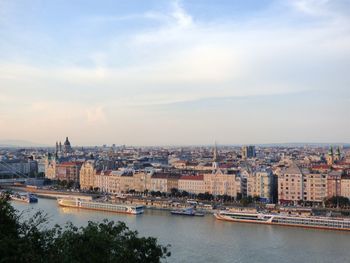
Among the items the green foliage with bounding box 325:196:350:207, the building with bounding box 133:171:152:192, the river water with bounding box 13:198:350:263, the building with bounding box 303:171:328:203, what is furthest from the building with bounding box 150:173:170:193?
the green foliage with bounding box 325:196:350:207

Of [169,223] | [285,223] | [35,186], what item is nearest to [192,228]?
[169,223]

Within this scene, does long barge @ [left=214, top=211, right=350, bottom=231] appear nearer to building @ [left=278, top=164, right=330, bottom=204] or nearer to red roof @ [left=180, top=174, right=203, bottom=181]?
building @ [left=278, top=164, right=330, bottom=204]

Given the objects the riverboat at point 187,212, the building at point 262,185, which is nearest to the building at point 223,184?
the building at point 262,185

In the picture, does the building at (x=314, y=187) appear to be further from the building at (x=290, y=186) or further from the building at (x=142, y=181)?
the building at (x=142, y=181)

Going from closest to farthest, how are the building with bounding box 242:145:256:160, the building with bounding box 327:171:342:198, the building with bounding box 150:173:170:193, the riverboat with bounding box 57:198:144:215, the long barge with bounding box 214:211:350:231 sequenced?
the long barge with bounding box 214:211:350:231, the riverboat with bounding box 57:198:144:215, the building with bounding box 327:171:342:198, the building with bounding box 150:173:170:193, the building with bounding box 242:145:256:160

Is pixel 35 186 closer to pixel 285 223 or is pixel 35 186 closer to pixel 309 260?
pixel 285 223

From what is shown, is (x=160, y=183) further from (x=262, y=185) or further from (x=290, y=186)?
(x=290, y=186)

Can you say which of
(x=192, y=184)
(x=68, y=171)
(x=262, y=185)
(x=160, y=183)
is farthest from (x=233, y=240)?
(x=68, y=171)
